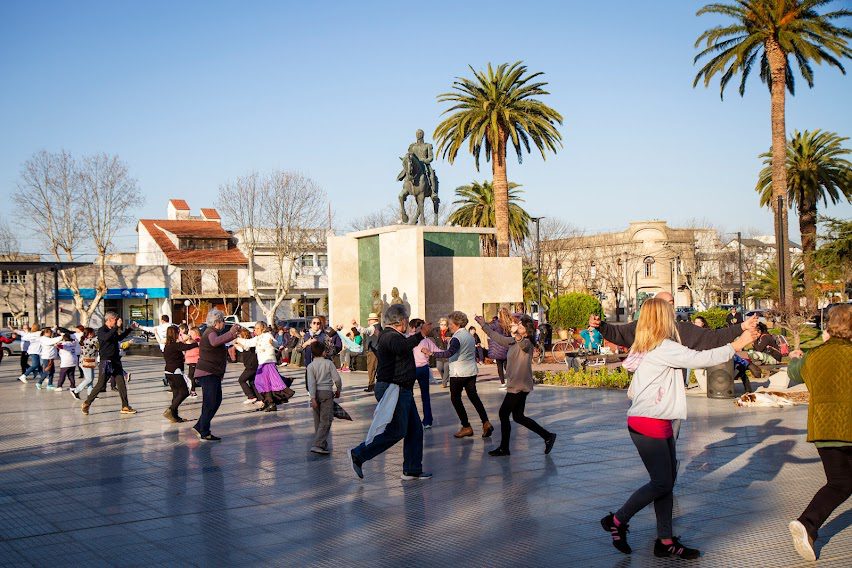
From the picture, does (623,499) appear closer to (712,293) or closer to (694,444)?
(694,444)

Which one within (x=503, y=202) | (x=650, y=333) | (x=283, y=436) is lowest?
(x=283, y=436)

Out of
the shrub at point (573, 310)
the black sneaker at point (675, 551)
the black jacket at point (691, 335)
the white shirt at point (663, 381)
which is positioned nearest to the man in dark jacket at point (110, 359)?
the black jacket at point (691, 335)

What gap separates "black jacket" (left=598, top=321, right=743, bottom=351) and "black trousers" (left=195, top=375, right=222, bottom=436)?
22.7ft

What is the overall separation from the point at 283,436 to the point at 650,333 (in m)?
7.81

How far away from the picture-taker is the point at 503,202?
3706 centimetres

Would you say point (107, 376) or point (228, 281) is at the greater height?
point (228, 281)

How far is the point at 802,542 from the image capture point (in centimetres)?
592

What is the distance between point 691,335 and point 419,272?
20.3 m

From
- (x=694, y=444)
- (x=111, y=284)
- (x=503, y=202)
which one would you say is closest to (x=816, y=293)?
(x=503, y=202)

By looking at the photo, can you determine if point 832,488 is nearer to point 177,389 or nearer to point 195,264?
point 177,389

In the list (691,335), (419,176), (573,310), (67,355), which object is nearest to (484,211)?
(573,310)

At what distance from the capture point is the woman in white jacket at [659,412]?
20.1 ft

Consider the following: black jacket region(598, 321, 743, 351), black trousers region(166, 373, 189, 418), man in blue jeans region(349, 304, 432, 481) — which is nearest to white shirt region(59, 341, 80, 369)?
black trousers region(166, 373, 189, 418)

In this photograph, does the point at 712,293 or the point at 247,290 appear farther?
the point at 712,293
